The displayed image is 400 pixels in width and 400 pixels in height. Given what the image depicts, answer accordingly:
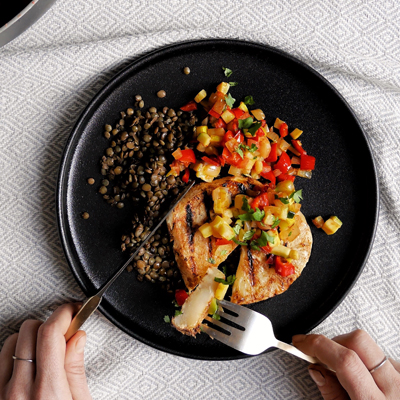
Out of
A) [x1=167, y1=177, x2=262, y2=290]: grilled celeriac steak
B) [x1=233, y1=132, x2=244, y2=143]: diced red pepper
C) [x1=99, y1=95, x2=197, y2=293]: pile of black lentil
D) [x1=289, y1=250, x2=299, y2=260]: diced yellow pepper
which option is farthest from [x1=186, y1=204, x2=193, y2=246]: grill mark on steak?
[x1=289, y1=250, x2=299, y2=260]: diced yellow pepper

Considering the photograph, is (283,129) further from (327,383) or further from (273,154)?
(327,383)

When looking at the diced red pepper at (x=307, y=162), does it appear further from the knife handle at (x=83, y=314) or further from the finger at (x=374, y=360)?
the knife handle at (x=83, y=314)

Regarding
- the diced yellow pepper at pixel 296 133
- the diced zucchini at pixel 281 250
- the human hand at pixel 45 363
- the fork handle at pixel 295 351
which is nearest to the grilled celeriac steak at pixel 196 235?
the diced zucchini at pixel 281 250

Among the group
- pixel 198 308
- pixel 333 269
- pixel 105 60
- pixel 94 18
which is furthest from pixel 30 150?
pixel 333 269

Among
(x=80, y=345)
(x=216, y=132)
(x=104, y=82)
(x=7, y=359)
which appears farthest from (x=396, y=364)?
(x=104, y=82)

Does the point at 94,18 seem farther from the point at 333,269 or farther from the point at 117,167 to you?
the point at 333,269

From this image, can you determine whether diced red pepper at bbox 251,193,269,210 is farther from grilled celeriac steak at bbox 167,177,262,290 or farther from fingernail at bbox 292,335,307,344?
fingernail at bbox 292,335,307,344
